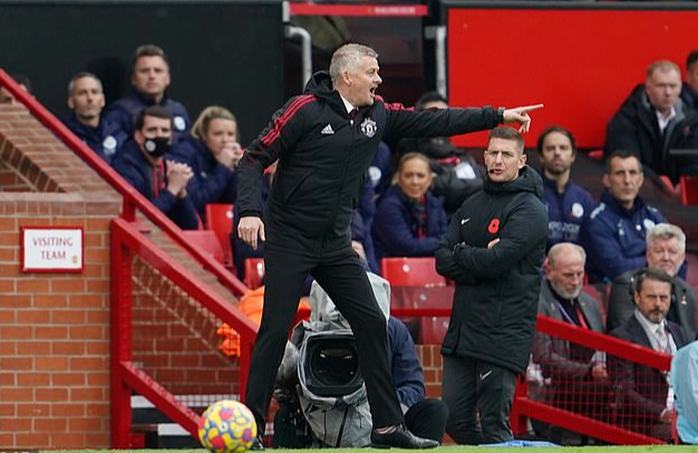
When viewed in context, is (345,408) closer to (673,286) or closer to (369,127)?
(369,127)

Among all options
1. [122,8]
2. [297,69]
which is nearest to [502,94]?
[297,69]

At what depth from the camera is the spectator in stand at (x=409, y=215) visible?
13.1 meters

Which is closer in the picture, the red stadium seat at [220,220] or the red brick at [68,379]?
the red brick at [68,379]

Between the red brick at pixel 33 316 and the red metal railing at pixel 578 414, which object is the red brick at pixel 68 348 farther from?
the red metal railing at pixel 578 414

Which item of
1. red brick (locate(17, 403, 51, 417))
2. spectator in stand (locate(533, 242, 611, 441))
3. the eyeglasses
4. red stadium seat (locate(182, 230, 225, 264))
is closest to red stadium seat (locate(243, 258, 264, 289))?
red stadium seat (locate(182, 230, 225, 264))

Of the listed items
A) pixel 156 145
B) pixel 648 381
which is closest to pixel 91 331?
pixel 156 145

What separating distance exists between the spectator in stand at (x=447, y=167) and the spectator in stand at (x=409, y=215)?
326 mm

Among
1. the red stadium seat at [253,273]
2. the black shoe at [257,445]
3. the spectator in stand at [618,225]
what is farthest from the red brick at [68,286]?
the spectator in stand at [618,225]

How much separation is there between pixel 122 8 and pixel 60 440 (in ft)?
16.1

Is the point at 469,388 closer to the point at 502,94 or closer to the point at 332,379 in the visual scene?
the point at 332,379

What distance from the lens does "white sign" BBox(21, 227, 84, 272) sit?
Answer: 11.2 m

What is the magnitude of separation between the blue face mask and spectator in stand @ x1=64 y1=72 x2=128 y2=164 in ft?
1.23

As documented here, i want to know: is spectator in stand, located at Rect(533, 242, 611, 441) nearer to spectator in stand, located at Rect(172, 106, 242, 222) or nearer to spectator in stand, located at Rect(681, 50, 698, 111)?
spectator in stand, located at Rect(172, 106, 242, 222)

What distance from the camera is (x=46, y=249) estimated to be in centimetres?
1122
